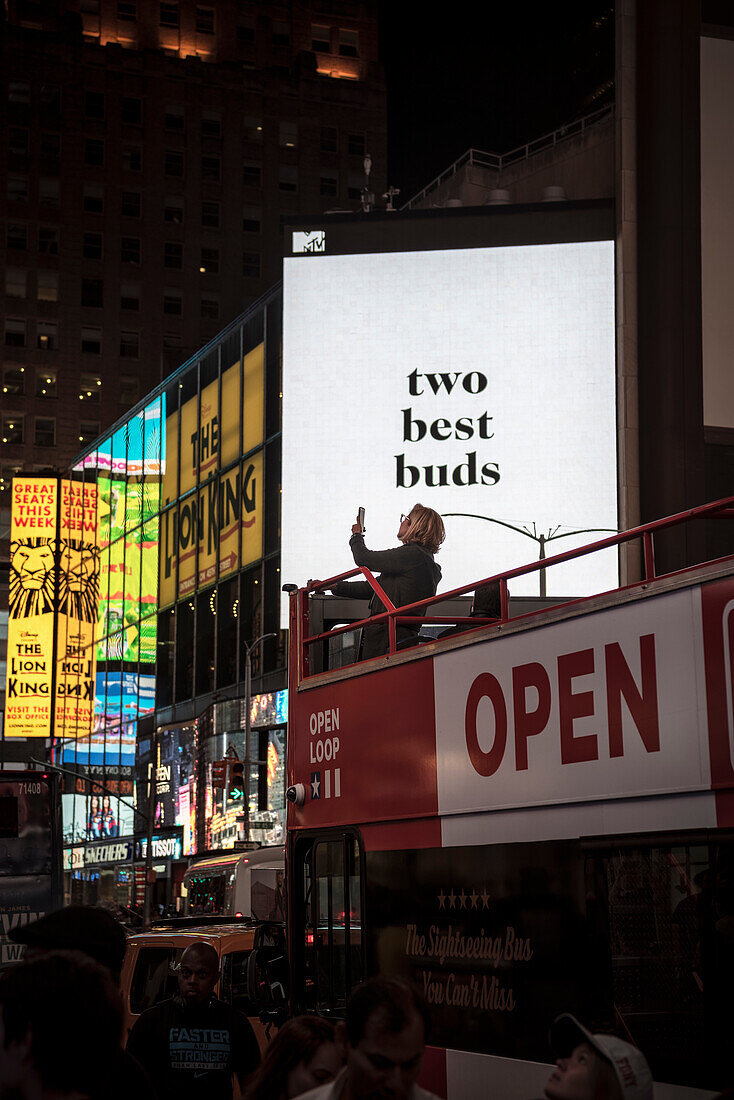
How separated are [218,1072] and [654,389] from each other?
31.0 meters

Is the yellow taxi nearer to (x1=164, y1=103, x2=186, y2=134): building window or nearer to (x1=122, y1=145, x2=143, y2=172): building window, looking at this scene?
(x1=122, y1=145, x2=143, y2=172): building window

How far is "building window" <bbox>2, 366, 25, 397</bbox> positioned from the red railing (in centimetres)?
10013

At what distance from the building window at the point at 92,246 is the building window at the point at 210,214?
8.62 meters

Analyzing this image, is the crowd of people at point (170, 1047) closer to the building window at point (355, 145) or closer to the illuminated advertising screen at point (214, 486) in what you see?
the illuminated advertising screen at point (214, 486)

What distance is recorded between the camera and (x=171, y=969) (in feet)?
35.1

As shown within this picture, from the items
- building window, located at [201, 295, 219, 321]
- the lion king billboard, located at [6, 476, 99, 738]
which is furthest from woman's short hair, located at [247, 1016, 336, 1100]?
building window, located at [201, 295, 219, 321]

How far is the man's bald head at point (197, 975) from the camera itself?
652cm

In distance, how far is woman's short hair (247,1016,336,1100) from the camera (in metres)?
4.97

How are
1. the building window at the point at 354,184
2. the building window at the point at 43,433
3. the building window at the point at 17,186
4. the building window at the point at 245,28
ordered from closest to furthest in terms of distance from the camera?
the building window at the point at 43,433 → the building window at the point at 17,186 → the building window at the point at 354,184 → the building window at the point at 245,28

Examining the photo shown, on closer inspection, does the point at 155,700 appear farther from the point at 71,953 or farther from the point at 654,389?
the point at 71,953

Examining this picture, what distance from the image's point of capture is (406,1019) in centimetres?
405

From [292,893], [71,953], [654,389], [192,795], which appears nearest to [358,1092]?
[71,953]

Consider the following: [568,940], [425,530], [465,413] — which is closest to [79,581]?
[465,413]

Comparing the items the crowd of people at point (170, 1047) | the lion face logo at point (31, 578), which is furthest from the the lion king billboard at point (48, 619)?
the crowd of people at point (170, 1047)
